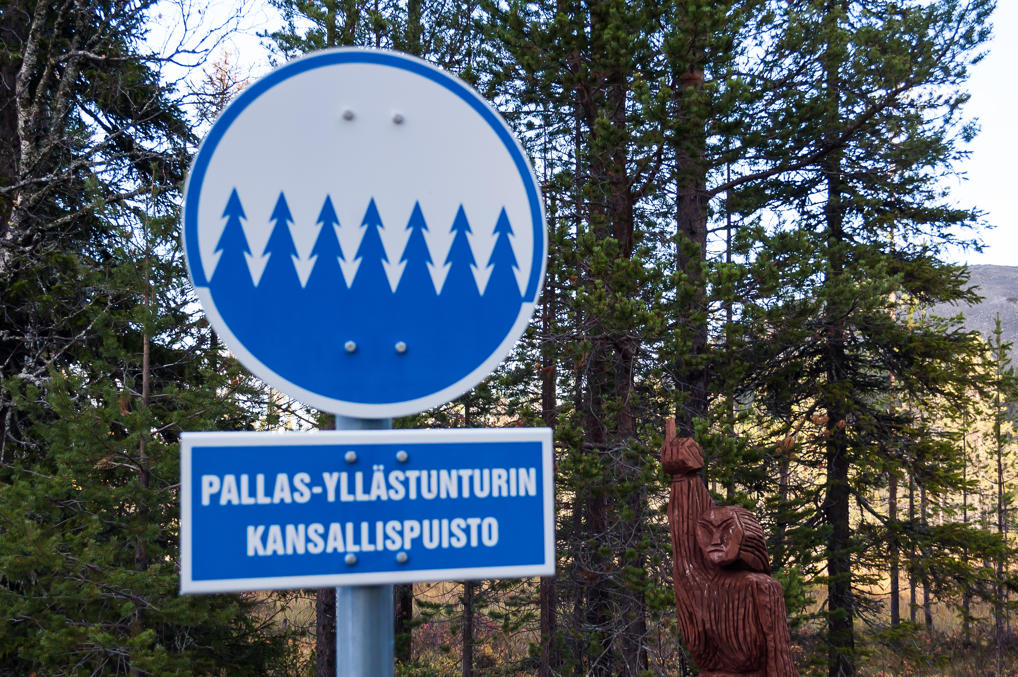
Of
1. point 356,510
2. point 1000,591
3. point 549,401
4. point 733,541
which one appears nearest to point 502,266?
point 356,510

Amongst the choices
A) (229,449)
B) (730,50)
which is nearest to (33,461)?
(730,50)

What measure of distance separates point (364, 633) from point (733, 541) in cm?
378

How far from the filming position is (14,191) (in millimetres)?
11258

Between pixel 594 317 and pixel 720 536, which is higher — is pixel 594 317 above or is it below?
above

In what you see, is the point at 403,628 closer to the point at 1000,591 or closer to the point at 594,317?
the point at 594,317

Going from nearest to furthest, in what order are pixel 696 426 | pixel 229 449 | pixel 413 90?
1. pixel 229 449
2. pixel 413 90
3. pixel 696 426

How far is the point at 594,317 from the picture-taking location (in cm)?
964

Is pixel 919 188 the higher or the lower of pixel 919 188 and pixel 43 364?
the higher

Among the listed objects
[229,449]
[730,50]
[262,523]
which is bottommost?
[262,523]

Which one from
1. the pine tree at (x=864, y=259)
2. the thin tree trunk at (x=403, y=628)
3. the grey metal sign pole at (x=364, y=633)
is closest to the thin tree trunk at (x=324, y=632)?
the thin tree trunk at (x=403, y=628)

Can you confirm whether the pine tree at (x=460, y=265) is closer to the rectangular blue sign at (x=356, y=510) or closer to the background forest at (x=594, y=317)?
the rectangular blue sign at (x=356, y=510)

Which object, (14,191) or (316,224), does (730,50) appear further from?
(14,191)

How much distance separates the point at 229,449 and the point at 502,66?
9562 mm

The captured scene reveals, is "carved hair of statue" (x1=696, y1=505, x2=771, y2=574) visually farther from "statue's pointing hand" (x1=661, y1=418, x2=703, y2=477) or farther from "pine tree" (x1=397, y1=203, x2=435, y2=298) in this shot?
"pine tree" (x1=397, y1=203, x2=435, y2=298)
